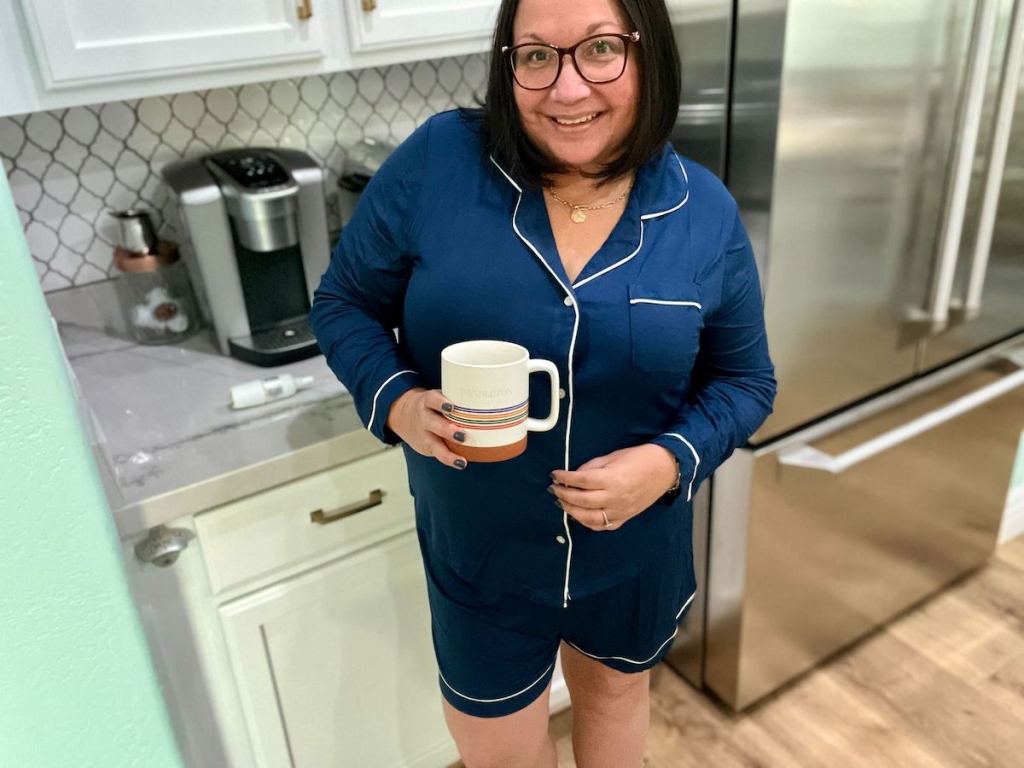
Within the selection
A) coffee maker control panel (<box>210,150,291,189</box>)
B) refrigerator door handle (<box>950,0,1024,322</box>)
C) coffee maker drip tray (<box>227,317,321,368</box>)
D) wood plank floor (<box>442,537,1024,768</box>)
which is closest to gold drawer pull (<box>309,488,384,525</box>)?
coffee maker drip tray (<box>227,317,321,368</box>)

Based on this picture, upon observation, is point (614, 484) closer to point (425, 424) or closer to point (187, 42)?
point (425, 424)

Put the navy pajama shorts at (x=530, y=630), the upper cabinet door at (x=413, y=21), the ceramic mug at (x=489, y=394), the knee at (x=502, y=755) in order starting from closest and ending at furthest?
the ceramic mug at (x=489, y=394), the navy pajama shorts at (x=530, y=630), the knee at (x=502, y=755), the upper cabinet door at (x=413, y=21)

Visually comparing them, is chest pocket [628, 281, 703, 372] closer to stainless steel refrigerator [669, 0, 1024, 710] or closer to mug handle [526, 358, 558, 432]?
mug handle [526, 358, 558, 432]

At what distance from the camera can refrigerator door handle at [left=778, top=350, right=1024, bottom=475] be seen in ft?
5.24

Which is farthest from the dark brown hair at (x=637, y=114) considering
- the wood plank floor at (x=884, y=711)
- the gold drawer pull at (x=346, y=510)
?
the wood plank floor at (x=884, y=711)

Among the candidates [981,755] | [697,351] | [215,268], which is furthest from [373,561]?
[981,755]

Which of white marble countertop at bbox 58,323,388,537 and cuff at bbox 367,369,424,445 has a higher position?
cuff at bbox 367,369,424,445

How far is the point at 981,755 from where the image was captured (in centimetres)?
174

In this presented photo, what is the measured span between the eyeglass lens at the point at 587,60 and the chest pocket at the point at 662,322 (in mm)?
230

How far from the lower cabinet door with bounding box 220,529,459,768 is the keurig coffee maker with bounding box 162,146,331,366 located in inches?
15.9

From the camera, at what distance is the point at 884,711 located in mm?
1856

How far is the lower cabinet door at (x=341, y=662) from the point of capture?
1336 millimetres

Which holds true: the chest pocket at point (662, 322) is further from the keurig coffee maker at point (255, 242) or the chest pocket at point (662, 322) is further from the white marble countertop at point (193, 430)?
the keurig coffee maker at point (255, 242)

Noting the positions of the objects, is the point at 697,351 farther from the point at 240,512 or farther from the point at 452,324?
the point at 240,512
